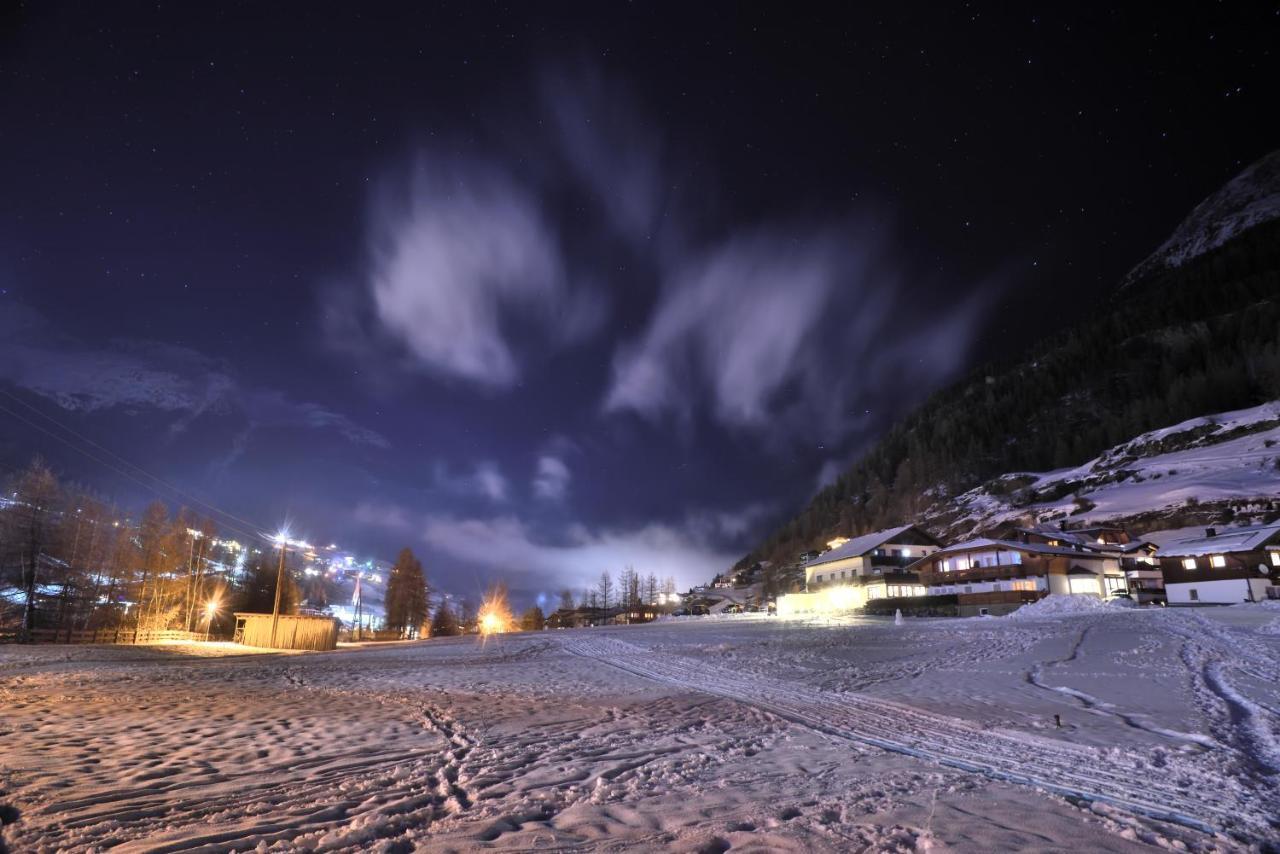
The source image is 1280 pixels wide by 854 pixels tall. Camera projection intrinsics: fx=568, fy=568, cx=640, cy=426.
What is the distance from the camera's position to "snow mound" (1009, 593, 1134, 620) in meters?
45.1

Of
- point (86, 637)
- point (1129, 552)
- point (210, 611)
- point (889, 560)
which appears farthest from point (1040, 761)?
point (1129, 552)

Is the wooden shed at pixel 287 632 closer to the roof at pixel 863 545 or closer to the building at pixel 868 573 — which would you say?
the building at pixel 868 573

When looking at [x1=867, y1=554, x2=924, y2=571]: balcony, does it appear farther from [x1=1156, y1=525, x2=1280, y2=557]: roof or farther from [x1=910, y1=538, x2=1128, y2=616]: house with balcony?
[x1=1156, y1=525, x2=1280, y2=557]: roof

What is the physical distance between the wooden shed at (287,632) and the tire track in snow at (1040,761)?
128 ft

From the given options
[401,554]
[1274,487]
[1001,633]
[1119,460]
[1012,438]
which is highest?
[1012,438]

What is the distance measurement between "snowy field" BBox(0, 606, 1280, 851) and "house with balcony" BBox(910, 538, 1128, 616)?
58.5 metres

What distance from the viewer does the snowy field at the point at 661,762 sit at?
525 cm

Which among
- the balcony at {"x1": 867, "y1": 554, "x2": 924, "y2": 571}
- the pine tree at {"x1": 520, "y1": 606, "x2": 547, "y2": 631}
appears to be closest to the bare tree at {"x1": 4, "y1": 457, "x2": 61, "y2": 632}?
the balcony at {"x1": 867, "y1": 554, "x2": 924, "y2": 571}

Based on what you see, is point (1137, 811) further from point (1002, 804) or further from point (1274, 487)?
point (1274, 487)

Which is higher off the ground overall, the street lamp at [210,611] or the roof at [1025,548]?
the roof at [1025,548]

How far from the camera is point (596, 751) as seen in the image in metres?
8.62

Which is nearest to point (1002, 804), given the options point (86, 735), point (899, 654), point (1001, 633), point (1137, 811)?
point (1137, 811)

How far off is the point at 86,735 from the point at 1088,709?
18488mm

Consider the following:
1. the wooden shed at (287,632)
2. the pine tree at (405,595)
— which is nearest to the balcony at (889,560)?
the pine tree at (405,595)
